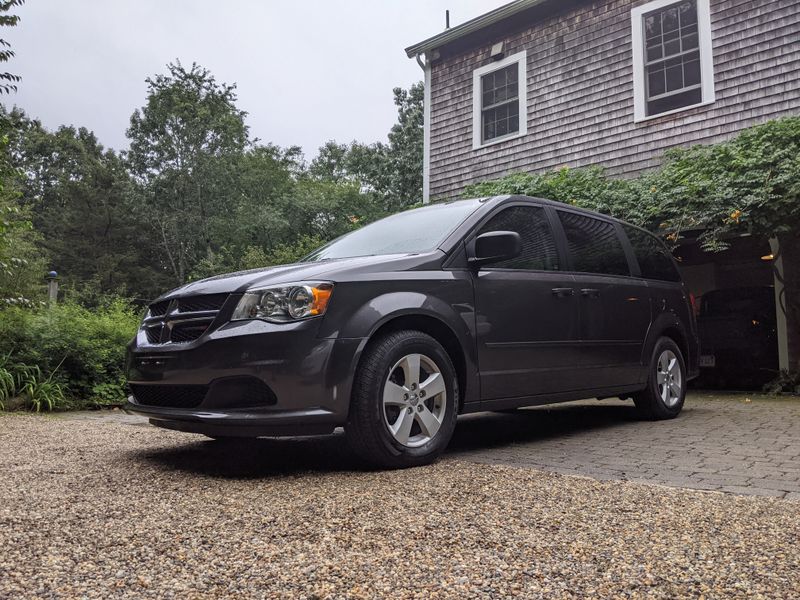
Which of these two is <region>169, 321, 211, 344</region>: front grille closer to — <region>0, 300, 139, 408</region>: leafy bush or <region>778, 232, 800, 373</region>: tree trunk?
<region>0, 300, 139, 408</region>: leafy bush

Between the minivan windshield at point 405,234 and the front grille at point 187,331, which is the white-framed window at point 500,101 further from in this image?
the front grille at point 187,331

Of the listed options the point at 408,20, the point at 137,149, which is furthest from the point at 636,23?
the point at 408,20

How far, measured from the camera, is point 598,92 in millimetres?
10891

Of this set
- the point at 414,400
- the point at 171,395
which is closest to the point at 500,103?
the point at 414,400

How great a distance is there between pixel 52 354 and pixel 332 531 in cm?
592

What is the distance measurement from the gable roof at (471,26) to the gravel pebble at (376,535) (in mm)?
10392

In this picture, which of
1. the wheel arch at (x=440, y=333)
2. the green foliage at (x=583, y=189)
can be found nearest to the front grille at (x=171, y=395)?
the wheel arch at (x=440, y=333)

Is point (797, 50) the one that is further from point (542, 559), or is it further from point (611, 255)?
Result: point (542, 559)

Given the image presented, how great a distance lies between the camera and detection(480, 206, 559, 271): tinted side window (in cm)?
427

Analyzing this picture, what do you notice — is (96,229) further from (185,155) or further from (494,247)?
(494,247)

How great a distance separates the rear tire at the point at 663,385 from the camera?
5.42 m

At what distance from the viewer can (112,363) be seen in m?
7.28

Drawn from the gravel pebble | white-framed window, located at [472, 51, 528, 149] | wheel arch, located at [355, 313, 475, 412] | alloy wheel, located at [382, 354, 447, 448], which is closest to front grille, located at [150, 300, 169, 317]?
the gravel pebble

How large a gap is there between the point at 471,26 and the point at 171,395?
1093 centimetres
